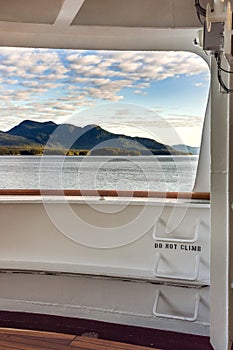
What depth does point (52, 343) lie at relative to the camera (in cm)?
121

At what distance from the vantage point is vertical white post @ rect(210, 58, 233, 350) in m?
2.21

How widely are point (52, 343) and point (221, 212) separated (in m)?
1.34

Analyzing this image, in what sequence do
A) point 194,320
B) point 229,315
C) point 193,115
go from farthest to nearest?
point 193,115 → point 194,320 → point 229,315

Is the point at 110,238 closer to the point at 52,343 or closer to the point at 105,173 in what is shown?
the point at 105,173

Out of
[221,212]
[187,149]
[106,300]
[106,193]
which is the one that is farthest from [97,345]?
[187,149]

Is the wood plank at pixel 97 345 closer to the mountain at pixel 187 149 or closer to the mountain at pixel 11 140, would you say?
the mountain at pixel 187 149

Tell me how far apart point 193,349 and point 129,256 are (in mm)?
773

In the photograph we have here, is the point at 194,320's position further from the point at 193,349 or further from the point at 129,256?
the point at 129,256

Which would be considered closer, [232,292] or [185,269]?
[232,292]

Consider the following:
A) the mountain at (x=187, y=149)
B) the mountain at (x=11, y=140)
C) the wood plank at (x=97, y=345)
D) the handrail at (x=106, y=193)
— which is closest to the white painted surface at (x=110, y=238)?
the handrail at (x=106, y=193)

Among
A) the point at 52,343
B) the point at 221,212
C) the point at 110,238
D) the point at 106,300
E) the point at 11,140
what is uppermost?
the point at 11,140

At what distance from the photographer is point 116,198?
9.95ft

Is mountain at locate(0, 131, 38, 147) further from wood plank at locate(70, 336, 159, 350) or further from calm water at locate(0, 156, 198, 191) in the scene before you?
wood plank at locate(70, 336, 159, 350)

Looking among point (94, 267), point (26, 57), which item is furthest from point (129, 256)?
point (26, 57)
